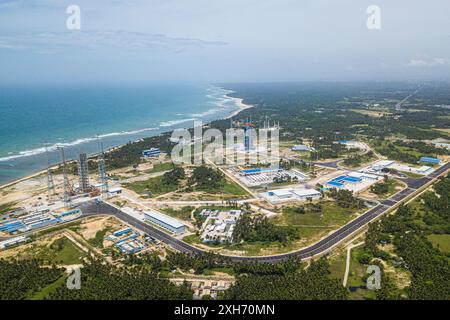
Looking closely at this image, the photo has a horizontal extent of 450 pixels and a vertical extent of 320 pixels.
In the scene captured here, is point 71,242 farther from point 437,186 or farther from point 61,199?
point 437,186

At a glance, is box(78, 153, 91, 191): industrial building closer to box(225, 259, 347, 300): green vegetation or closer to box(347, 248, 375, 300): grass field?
box(225, 259, 347, 300): green vegetation

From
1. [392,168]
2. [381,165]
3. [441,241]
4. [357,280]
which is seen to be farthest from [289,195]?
[392,168]

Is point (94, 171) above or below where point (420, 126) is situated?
below

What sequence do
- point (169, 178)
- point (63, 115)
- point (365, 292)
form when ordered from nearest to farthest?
1. point (365, 292)
2. point (169, 178)
3. point (63, 115)

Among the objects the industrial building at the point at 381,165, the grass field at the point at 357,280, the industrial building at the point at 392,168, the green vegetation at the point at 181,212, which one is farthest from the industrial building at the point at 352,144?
the grass field at the point at 357,280

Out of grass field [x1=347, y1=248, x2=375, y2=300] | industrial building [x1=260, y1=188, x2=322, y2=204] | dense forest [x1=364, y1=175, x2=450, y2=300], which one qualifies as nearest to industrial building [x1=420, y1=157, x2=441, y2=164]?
dense forest [x1=364, y1=175, x2=450, y2=300]

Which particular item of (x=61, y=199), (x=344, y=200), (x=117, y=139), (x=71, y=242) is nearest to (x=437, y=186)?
(x=344, y=200)
